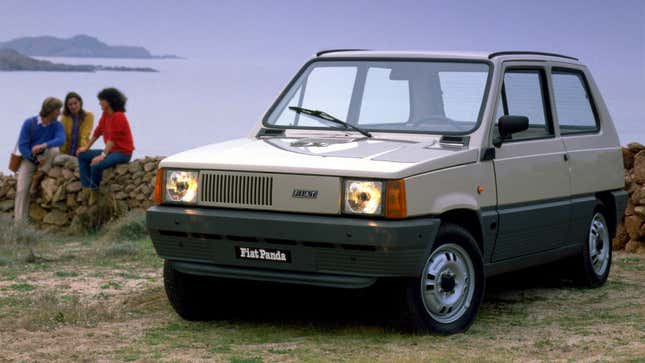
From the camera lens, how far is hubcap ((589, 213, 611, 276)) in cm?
974

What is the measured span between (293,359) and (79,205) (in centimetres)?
1058

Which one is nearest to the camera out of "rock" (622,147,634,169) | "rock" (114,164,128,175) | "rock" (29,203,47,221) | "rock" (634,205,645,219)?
"rock" (634,205,645,219)

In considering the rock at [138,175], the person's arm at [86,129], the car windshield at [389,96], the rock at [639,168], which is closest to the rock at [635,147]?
the rock at [639,168]

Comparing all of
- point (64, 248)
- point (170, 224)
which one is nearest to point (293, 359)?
point (170, 224)

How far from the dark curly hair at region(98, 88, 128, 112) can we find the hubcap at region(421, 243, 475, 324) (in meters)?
8.76

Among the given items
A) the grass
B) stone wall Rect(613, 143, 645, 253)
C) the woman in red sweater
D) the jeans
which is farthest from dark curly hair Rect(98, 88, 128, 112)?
stone wall Rect(613, 143, 645, 253)

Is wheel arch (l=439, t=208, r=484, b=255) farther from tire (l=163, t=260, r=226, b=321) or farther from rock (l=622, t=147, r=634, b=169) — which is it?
rock (l=622, t=147, r=634, b=169)

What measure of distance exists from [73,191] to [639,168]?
323 inches

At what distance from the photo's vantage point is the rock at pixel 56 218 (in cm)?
1698

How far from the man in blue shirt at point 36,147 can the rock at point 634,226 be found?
26.3 feet

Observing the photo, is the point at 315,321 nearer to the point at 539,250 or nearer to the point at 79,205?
the point at 539,250

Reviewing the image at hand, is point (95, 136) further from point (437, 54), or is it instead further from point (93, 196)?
point (437, 54)

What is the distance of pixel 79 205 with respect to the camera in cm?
1686

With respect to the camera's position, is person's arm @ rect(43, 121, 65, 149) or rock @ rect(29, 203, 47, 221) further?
rock @ rect(29, 203, 47, 221)
